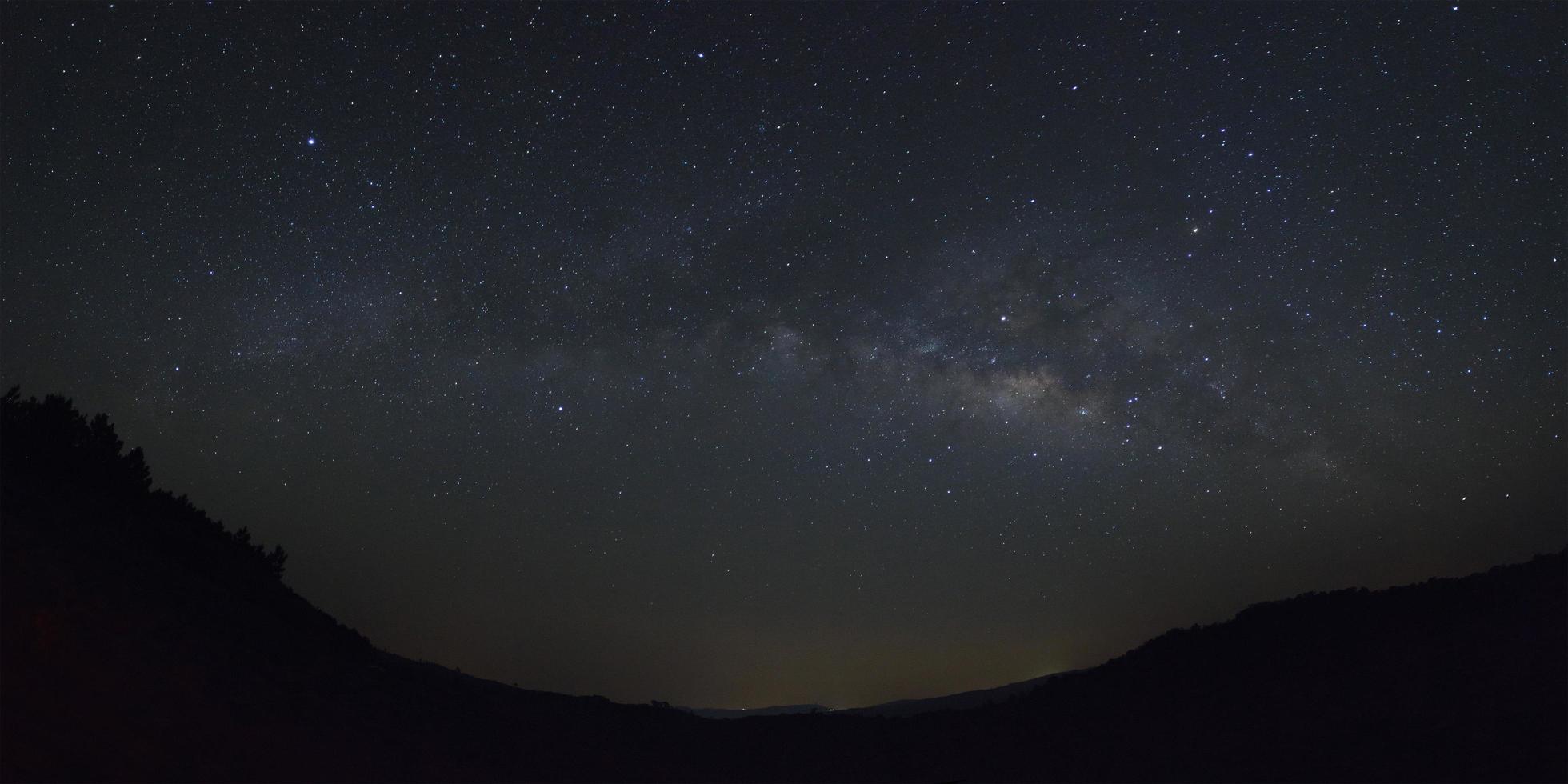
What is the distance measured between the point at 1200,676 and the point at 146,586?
22586 millimetres

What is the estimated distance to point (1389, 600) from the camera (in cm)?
2091

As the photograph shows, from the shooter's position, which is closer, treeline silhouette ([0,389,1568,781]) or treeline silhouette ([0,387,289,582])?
treeline silhouette ([0,389,1568,781])

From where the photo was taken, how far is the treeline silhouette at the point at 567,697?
11578 mm

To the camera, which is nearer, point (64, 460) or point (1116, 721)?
point (64, 460)

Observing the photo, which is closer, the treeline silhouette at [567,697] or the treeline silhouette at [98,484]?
the treeline silhouette at [567,697]

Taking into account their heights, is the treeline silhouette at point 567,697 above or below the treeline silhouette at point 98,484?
below

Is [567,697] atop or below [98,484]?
below

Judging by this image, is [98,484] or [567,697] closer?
[98,484]

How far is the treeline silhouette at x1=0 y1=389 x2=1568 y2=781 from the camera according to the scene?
456 inches

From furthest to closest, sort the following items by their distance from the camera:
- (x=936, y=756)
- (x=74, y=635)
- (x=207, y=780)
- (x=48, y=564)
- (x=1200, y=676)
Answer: (x=1200, y=676), (x=936, y=756), (x=48, y=564), (x=74, y=635), (x=207, y=780)

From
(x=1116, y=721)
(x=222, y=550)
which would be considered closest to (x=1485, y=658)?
(x=1116, y=721)

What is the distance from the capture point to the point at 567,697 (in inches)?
871

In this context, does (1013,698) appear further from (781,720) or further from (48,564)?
(48,564)

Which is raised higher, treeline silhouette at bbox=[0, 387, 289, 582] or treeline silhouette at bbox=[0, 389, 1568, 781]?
treeline silhouette at bbox=[0, 387, 289, 582]
